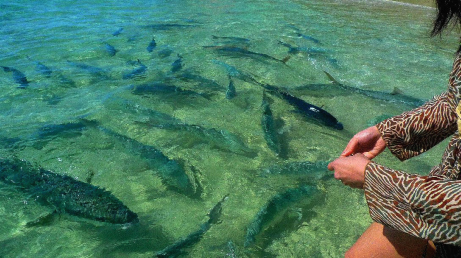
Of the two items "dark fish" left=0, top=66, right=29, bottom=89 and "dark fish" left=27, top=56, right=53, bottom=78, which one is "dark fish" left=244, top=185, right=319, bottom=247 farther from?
"dark fish" left=27, top=56, right=53, bottom=78

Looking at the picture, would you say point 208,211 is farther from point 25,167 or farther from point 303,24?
point 303,24

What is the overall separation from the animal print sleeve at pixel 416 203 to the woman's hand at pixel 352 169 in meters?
0.03

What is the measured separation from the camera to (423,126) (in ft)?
6.30

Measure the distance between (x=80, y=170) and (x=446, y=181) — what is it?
10.1 feet

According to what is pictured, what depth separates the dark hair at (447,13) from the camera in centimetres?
155

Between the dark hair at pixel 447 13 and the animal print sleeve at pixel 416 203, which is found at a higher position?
the dark hair at pixel 447 13

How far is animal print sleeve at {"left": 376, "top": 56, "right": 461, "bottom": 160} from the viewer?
5.97ft

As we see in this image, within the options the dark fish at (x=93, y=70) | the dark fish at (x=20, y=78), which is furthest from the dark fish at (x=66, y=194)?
the dark fish at (x=93, y=70)

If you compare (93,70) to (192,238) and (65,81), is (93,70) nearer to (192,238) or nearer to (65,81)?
(65,81)

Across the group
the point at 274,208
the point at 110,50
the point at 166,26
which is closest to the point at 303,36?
the point at 166,26

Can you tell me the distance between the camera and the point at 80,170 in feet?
11.0

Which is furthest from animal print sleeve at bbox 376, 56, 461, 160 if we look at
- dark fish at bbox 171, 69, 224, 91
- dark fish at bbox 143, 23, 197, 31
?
dark fish at bbox 143, 23, 197, 31

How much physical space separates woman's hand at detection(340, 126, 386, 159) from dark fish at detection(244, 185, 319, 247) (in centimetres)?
84

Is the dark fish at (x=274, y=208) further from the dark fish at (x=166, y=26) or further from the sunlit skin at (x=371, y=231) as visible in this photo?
the dark fish at (x=166, y=26)
